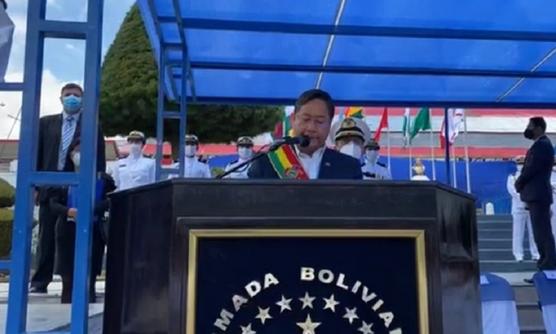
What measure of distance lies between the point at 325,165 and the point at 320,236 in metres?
0.93

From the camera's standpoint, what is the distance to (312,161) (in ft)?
7.57

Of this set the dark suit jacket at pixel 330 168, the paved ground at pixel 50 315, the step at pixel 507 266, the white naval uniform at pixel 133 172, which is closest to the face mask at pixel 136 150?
the white naval uniform at pixel 133 172

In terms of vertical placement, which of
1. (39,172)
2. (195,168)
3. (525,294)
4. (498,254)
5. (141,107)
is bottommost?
(525,294)

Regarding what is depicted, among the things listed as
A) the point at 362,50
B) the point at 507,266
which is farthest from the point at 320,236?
the point at 507,266

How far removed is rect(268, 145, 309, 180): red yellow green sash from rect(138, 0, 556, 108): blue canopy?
7.54 feet

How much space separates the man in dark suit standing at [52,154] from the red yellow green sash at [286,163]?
40.2 inches

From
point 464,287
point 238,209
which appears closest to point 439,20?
point 464,287

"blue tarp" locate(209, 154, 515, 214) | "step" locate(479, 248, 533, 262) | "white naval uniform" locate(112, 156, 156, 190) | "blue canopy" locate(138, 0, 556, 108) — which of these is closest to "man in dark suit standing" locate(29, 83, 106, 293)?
"blue canopy" locate(138, 0, 556, 108)

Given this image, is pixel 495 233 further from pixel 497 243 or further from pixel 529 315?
pixel 529 315

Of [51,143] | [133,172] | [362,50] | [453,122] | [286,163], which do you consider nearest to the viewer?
[286,163]

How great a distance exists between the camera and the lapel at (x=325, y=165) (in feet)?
7.33

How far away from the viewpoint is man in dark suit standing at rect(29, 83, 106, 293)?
10.4 ft

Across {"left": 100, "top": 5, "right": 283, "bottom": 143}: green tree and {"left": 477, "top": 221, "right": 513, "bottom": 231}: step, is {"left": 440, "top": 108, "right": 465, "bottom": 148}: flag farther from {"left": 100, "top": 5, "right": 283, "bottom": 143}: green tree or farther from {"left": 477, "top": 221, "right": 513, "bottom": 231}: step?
{"left": 100, "top": 5, "right": 283, "bottom": 143}: green tree

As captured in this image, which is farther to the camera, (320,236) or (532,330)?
(532,330)
